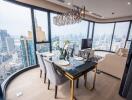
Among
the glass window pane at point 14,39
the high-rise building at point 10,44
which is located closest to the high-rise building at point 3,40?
the glass window pane at point 14,39

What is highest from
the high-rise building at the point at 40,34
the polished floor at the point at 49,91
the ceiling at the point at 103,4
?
the ceiling at the point at 103,4

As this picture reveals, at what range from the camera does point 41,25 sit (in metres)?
3.48

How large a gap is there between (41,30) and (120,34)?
5700 mm

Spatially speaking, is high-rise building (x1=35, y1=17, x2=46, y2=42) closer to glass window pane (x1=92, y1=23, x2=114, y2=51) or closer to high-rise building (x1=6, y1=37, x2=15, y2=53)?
high-rise building (x1=6, y1=37, x2=15, y2=53)

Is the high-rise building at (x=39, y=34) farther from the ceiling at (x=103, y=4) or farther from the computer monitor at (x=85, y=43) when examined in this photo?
the computer monitor at (x=85, y=43)

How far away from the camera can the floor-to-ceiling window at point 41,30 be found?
3312mm

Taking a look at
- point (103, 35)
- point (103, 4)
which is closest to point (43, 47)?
point (103, 4)

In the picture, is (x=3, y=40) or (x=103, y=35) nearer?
(x=3, y=40)

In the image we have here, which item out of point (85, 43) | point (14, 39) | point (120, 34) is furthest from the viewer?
point (120, 34)

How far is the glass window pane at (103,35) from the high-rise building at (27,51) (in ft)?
18.5

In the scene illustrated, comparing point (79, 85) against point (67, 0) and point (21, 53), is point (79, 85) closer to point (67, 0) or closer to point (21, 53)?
point (21, 53)

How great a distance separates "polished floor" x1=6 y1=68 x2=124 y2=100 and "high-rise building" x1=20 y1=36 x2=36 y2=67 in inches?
28.1

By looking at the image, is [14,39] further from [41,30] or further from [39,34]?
[41,30]

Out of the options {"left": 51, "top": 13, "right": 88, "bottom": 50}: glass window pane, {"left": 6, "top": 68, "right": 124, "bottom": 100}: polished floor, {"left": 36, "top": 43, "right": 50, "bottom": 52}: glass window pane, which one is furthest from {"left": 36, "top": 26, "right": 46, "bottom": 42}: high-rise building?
{"left": 6, "top": 68, "right": 124, "bottom": 100}: polished floor
